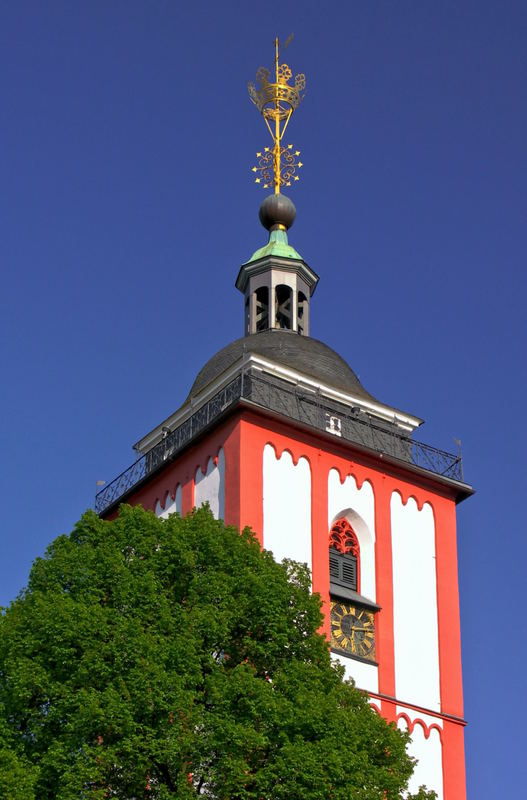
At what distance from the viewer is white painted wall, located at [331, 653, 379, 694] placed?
92.9 ft

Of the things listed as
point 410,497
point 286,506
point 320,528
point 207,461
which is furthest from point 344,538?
point 207,461

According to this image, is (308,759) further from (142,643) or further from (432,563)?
(432,563)

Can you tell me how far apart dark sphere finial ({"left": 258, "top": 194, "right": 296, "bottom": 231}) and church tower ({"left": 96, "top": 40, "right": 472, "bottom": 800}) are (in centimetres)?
539

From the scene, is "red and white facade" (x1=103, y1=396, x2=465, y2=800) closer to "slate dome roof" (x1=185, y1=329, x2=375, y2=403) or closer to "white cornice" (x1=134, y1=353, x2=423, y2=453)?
"white cornice" (x1=134, y1=353, x2=423, y2=453)

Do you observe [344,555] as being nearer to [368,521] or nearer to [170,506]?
[368,521]

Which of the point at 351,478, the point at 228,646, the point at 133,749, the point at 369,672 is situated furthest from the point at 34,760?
the point at 351,478

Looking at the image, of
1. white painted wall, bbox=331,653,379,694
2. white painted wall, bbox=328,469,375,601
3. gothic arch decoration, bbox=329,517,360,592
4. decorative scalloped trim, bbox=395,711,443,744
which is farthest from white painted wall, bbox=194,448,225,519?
decorative scalloped trim, bbox=395,711,443,744

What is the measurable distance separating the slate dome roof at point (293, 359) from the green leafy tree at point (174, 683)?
8599mm

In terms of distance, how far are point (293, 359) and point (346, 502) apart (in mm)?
3902

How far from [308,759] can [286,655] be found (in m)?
2.38

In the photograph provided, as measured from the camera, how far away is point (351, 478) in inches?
1200

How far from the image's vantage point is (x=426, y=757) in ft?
93.2

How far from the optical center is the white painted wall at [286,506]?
28578mm

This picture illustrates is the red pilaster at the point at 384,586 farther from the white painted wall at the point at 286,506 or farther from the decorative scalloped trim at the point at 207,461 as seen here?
the decorative scalloped trim at the point at 207,461
